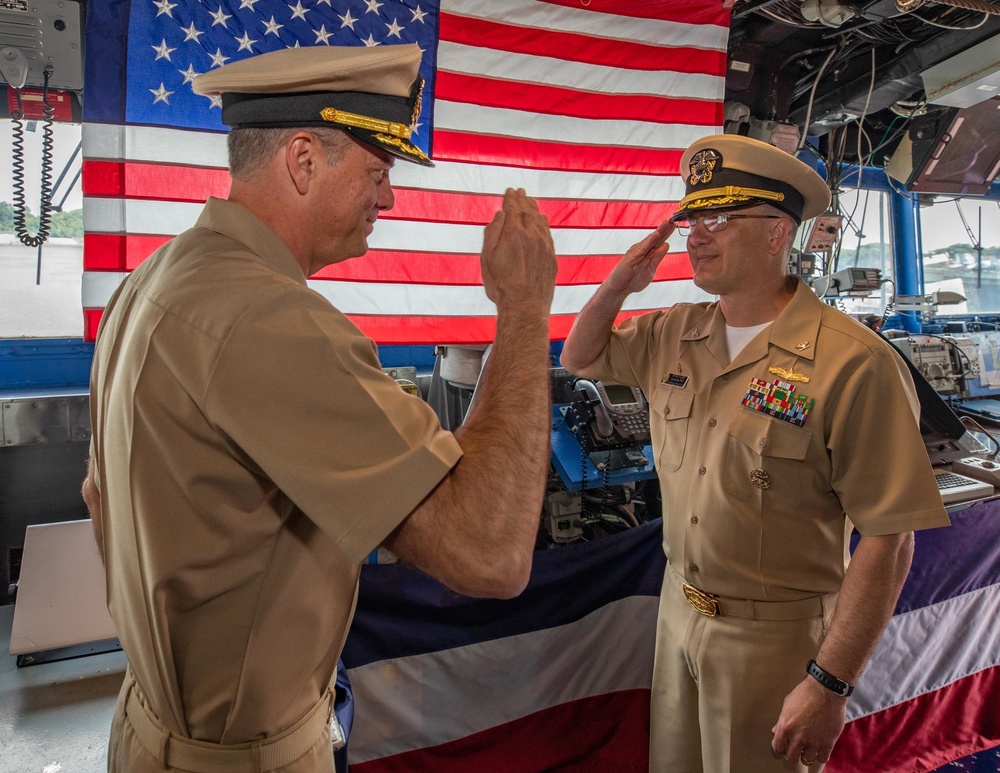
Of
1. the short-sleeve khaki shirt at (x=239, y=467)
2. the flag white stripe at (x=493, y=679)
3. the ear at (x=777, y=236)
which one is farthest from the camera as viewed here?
the flag white stripe at (x=493, y=679)

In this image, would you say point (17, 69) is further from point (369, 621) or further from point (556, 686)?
point (556, 686)

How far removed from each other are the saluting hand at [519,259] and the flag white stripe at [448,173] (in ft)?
4.28

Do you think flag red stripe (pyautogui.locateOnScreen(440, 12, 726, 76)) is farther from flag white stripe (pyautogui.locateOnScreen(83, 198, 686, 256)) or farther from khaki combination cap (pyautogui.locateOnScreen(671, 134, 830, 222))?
khaki combination cap (pyautogui.locateOnScreen(671, 134, 830, 222))

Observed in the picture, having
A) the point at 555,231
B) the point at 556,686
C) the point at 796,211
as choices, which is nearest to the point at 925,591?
the point at 556,686

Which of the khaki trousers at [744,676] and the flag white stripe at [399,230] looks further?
the flag white stripe at [399,230]

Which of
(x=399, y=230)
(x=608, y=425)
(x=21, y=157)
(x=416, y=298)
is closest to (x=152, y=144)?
(x=21, y=157)

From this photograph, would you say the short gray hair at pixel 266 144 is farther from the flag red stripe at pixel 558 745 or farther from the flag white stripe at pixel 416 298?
the flag red stripe at pixel 558 745

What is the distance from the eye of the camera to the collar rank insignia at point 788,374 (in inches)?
64.5

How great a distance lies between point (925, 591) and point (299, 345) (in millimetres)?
2943

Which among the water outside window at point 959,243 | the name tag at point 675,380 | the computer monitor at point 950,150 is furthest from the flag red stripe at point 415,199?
the water outside window at point 959,243

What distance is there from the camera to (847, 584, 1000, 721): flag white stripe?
2629mm

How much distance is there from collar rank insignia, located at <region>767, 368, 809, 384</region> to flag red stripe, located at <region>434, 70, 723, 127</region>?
66.2 inches

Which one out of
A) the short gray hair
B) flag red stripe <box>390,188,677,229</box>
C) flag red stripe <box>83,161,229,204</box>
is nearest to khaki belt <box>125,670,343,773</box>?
the short gray hair

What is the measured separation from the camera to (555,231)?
2.93 m
